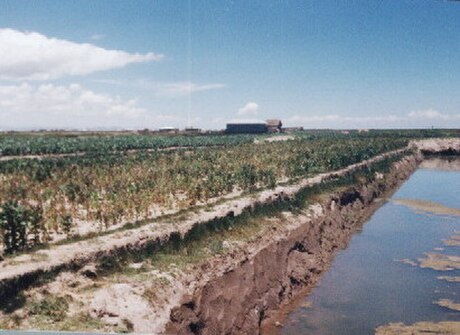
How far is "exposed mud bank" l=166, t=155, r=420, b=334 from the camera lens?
1380 cm

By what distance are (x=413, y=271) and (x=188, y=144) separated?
49057 millimetres

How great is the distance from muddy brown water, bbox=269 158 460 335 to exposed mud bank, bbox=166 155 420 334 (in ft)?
2.61

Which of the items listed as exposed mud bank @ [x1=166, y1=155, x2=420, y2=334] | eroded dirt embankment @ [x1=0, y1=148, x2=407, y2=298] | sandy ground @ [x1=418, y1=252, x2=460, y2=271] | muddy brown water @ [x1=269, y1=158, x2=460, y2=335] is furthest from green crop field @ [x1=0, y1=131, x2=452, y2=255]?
sandy ground @ [x1=418, y1=252, x2=460, y2=271]

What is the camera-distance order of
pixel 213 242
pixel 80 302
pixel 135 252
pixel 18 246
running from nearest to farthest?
pixel 80 302 → pixel 18 246 → pixel 135 252 → pixel 213 242

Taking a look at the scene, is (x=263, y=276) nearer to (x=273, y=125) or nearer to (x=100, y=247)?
(x=100, y=247)

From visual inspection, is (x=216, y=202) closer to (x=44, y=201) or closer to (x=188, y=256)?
(x=188, y=256)

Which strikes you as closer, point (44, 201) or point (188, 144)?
point (44, 201)

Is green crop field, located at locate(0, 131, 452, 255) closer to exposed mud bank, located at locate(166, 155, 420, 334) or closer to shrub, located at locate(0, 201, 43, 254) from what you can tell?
shrub, located at locate(0, 201, 43, 254)

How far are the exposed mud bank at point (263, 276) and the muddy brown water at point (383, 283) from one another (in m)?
0.80

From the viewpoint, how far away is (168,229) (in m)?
16.2

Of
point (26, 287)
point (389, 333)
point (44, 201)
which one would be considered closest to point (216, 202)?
point (44, 201)

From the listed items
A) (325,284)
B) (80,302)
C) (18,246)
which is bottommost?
(325,284)

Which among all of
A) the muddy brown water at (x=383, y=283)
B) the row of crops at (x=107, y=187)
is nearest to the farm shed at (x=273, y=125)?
the row of crops at (x=107, y=187)

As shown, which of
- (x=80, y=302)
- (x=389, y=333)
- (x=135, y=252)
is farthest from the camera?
(x=389, y=333)
